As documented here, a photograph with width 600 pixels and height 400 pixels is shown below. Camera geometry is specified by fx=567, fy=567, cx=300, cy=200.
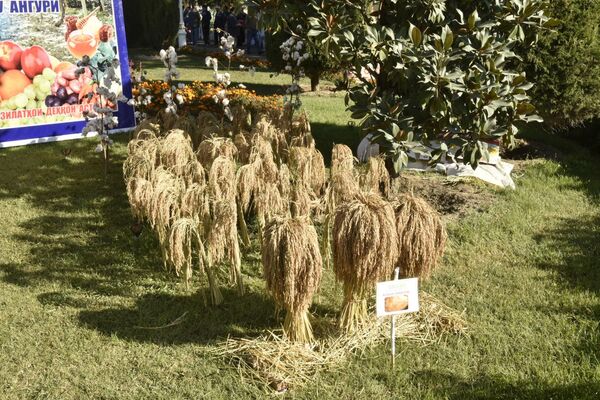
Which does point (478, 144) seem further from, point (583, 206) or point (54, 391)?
point (54, 391)

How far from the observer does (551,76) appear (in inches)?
328

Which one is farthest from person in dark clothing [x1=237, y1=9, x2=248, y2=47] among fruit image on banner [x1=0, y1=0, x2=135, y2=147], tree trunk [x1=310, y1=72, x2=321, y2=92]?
fruit image on banner [x1=0, y1=0, x2=135, y2=147]

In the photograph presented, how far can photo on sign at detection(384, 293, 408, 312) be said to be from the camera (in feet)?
13.0

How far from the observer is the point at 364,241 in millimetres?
3859

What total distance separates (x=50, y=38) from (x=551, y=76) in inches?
312

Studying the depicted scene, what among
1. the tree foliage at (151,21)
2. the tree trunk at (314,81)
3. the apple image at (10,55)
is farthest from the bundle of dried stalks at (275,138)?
the tree foliage at (151,21)

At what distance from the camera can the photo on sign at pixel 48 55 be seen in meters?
9.06

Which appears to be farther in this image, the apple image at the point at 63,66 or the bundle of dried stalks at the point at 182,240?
the apple image at the point at 63,66

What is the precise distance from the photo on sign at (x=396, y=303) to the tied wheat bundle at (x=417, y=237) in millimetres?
284

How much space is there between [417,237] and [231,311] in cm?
180

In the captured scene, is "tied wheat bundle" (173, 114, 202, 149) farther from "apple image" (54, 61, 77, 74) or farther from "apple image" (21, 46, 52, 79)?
"apple image" (21, 46, 52, 79)

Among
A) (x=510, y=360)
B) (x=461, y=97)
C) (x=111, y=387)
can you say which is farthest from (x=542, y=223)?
(x=111, y=387)

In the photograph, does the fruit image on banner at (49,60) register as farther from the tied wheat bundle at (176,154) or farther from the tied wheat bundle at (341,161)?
the tied wheat bundle at (341,161)

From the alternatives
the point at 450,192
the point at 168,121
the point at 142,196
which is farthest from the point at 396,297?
the point at 168,121
